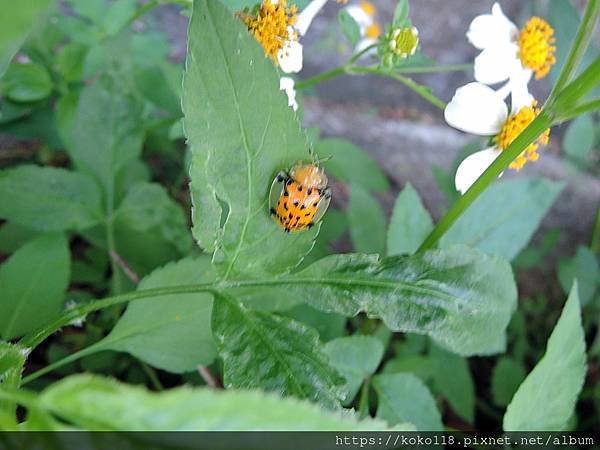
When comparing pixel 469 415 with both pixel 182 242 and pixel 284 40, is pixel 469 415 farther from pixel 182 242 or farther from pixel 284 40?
pixel 284 40

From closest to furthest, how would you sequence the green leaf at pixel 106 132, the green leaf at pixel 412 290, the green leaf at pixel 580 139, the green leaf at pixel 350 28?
the green leaf at pixel 412 290, the green leaf at pixel 350 28, the green leaf at pixel 106 132, the green leaf at pixel 580 139

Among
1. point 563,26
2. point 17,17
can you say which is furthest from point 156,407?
point 563,26

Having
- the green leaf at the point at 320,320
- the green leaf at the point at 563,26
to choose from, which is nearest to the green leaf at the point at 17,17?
the green leaf at the point at 320,320

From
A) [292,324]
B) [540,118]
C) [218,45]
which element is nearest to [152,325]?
[292,324]

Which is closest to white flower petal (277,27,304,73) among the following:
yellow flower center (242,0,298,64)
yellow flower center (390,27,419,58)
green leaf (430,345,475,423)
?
yellow flower center (242,0,298,64)

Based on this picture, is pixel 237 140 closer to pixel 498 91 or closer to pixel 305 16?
pixel 305 16

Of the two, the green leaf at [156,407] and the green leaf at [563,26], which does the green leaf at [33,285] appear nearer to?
the green leaf at [156,407]
